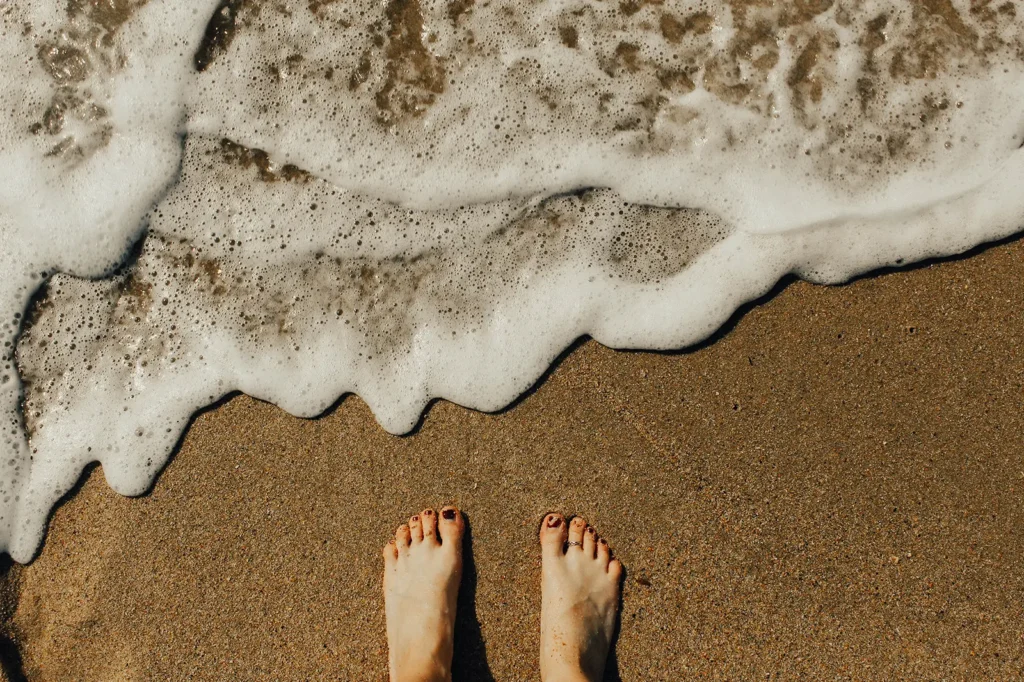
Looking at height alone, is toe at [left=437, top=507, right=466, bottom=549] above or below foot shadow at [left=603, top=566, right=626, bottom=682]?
above

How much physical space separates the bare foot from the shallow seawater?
0.37m

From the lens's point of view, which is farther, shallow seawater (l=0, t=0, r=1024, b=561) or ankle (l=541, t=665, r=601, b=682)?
shallow seawater (l=0, t=0, r=1024, b=561)

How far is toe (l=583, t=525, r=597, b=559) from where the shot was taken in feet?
6.57

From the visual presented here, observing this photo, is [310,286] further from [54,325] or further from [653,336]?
[653,336]

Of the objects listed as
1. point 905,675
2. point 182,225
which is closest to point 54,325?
point 182,225

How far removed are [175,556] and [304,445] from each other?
561 millimetres

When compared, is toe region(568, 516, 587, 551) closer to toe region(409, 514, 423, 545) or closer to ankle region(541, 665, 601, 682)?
ankle region(541, 665, 601, 682)

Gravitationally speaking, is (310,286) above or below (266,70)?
below

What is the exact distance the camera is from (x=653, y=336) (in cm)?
202

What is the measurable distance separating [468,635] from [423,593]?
0.74 ft

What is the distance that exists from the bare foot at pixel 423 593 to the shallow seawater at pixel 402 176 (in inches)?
14.5

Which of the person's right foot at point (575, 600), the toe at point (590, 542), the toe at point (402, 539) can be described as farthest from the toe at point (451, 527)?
the toe at point (590, 542)

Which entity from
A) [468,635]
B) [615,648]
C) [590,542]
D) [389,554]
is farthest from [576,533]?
[389,554]

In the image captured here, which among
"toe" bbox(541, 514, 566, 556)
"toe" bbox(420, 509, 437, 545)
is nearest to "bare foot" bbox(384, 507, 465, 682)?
"toe" bbox(420, 509, 437, 545)
